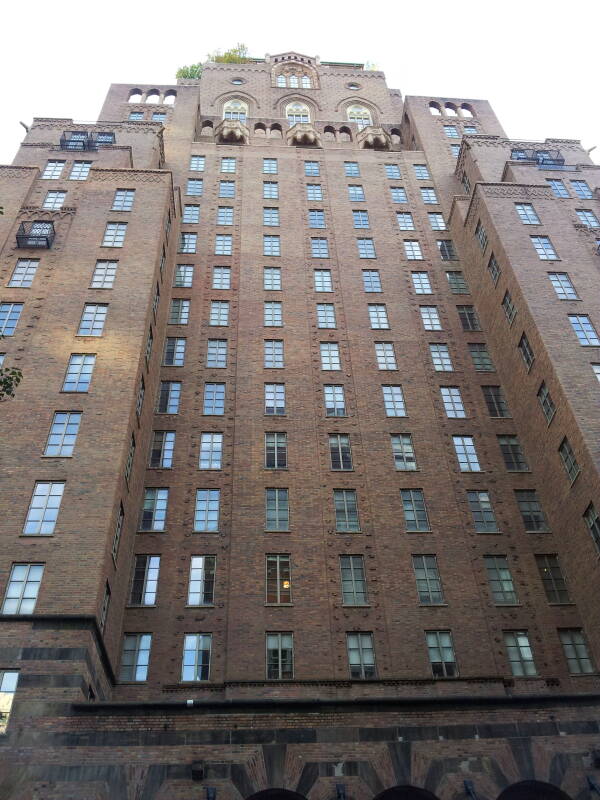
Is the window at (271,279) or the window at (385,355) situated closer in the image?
the window at (385,355)

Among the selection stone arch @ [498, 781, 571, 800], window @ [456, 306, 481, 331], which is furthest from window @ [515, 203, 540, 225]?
stone arch @ [498, 781, 571, 800]

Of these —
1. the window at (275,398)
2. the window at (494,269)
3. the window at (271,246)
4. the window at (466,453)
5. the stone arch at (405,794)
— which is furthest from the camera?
the window at (271,246)

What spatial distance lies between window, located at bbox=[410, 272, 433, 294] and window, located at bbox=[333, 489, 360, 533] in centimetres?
1830

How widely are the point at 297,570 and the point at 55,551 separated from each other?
37.9ft

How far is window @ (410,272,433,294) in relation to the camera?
49531 millimetres

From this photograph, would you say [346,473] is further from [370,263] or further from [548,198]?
[548,198]

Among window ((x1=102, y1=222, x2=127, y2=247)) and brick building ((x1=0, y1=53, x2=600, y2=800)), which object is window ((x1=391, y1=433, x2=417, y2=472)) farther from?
window ((x1=102, y1=222, x2=127, y2=247))

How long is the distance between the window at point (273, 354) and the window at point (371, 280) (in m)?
8.45

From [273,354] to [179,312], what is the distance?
746 cm

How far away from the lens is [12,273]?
128 ft

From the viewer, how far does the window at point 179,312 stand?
4600cm

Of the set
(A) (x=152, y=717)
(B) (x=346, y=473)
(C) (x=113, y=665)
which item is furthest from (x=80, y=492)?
(B) (x=346, y=473)

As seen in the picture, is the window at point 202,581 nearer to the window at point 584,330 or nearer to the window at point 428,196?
the window at point 584,330

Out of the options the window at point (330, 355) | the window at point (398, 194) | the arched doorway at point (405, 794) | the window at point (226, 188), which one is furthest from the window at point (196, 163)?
the arched doorway at point (405, 794)
